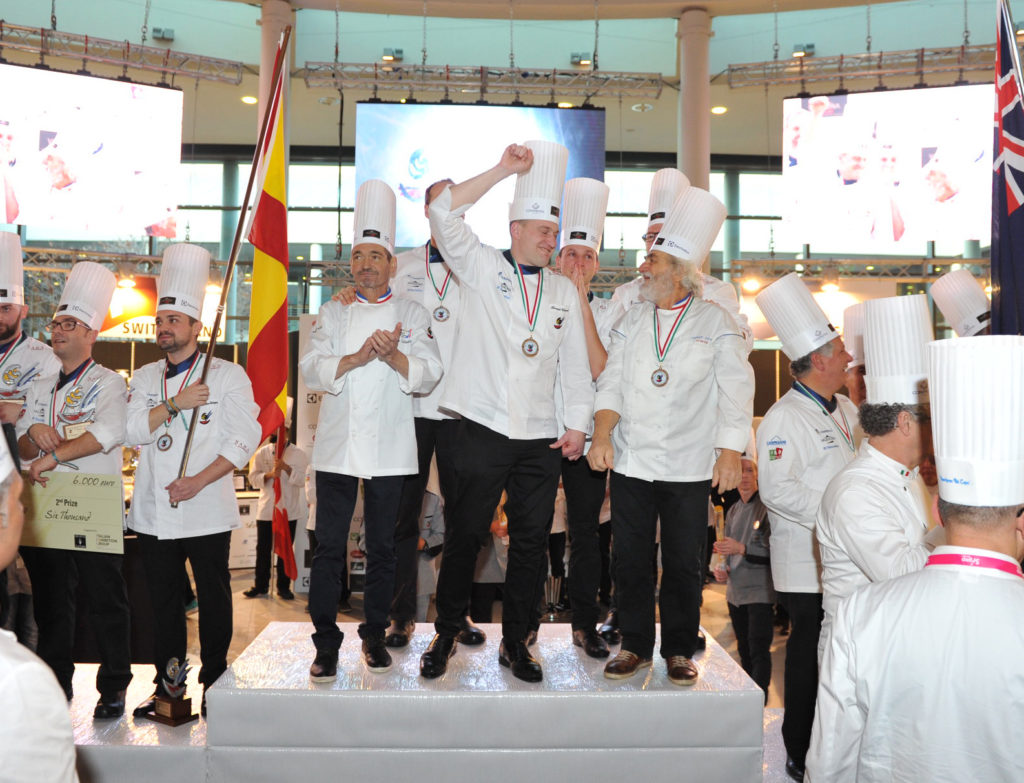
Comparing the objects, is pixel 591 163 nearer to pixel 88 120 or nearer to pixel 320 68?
pixel 320 68

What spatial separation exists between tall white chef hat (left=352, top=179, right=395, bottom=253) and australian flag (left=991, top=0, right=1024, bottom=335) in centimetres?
210

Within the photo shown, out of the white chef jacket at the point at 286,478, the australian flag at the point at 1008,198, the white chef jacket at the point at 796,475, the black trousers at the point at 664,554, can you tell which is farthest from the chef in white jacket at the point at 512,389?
the white chef jacket at the point at 286,478

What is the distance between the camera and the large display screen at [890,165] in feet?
29.7

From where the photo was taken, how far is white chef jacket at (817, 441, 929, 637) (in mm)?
2154

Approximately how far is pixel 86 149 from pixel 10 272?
556 cm

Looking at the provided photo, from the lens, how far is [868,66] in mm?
9102

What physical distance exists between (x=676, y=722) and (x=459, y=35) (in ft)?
32.6

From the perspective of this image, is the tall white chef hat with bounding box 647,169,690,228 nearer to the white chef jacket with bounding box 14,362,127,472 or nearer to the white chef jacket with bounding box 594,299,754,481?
the white chef jacket with bounding box 594,299,754,481

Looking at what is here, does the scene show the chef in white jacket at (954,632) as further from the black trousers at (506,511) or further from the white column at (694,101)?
the white column at (694,101)

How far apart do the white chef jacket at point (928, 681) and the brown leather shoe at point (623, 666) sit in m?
1.56

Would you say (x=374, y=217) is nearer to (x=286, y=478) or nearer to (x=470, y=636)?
(x=470, y=636)

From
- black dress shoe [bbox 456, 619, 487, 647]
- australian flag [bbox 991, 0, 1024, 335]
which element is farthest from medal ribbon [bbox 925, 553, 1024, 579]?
black dress shoe [bbox 456, 619, 487, 647]

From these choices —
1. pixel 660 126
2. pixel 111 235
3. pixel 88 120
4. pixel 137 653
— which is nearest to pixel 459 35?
pixel 660 126

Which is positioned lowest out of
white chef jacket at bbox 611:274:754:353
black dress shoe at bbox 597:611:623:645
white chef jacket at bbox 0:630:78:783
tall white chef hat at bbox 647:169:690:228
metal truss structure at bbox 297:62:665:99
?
black dress shoe at bbox 597:611:623:645
